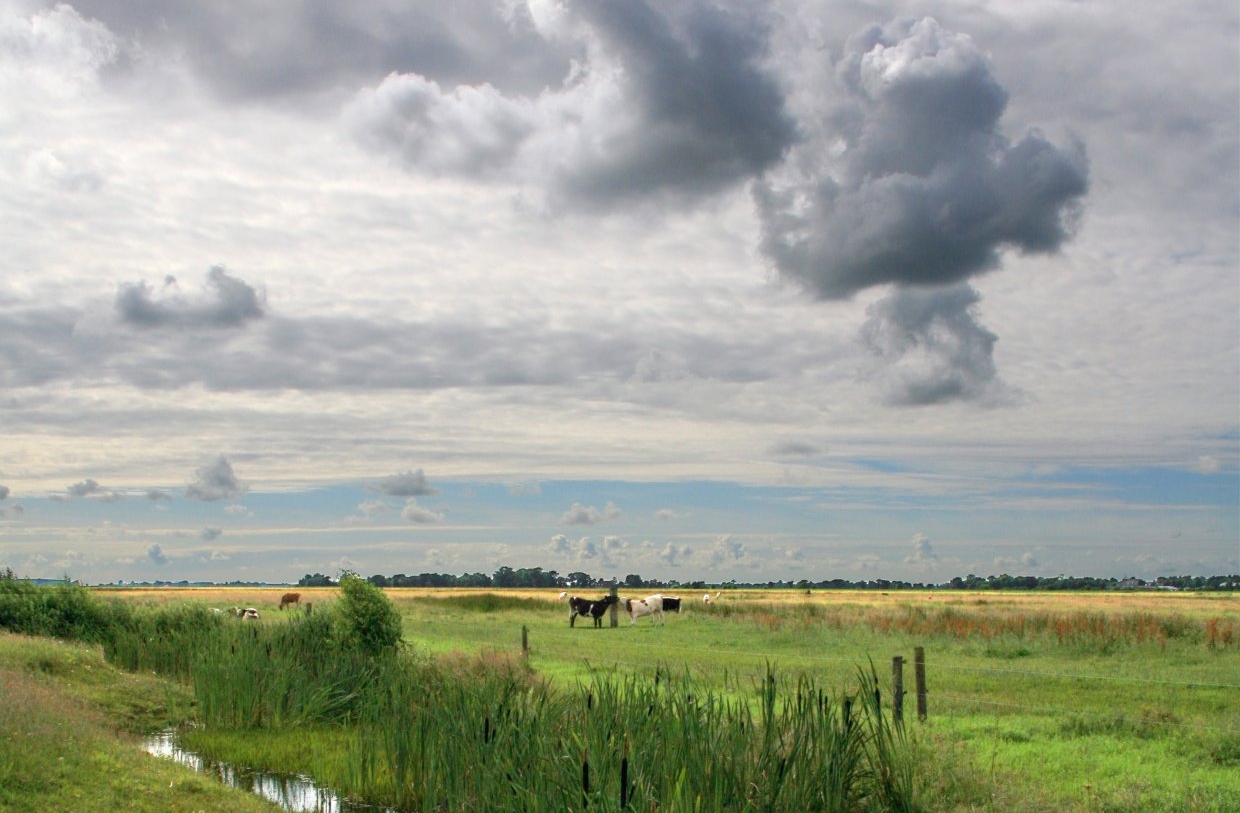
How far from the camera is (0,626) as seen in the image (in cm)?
2791

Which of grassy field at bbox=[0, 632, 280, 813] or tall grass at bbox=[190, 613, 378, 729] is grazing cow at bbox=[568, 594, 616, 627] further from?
grassy field at bbox=[0, 632, 280, 813]

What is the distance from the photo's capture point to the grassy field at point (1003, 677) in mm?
10711

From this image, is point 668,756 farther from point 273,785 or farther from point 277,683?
point 277,683

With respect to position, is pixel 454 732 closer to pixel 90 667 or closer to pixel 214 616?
pixel 90 667

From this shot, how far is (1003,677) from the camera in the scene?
2095cm

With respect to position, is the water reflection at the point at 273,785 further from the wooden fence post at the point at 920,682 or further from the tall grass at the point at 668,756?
the wooden fence post at the point at 920,682

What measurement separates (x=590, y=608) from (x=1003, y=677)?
928 inches

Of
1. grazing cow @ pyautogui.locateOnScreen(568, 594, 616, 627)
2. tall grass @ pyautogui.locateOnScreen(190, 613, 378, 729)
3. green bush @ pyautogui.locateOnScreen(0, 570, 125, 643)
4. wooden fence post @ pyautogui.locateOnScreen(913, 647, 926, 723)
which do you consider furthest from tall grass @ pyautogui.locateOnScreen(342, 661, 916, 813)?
grazing cow @ pyautogui.locateOnScreen(568, 594, 616, 627)

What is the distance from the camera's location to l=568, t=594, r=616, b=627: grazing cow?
40.9 metres

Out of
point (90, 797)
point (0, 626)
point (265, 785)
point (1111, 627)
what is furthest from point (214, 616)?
point (1111, 627)

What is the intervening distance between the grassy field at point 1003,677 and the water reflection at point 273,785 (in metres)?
0.39

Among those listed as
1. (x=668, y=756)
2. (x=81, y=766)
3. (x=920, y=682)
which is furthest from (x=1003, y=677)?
(x=81, y=766)

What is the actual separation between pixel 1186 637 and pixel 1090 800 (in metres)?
19.0

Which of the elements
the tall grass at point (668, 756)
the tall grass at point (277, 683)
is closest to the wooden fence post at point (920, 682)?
the tall grass at point (668, 756)
